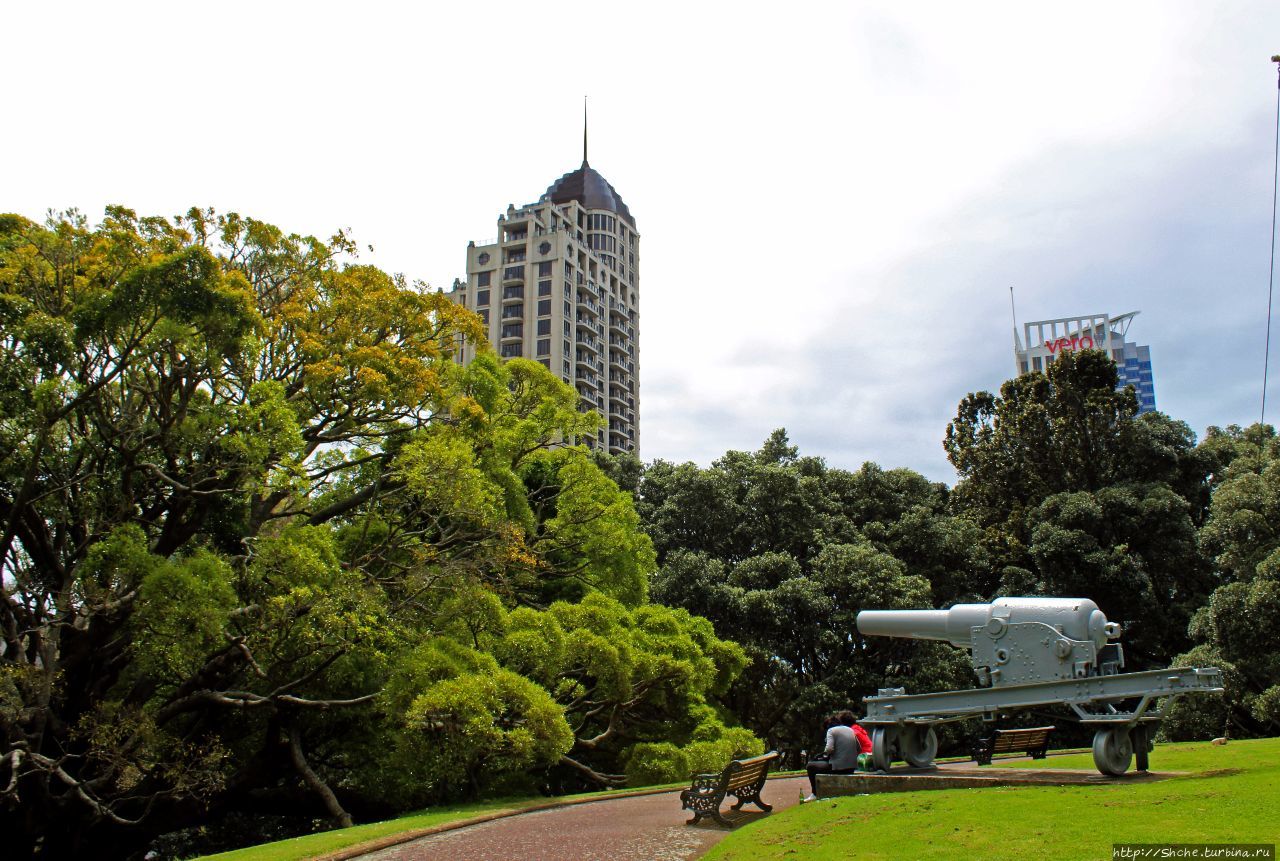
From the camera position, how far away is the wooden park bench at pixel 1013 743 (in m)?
13.5

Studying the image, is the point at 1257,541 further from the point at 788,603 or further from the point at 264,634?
the point at 264,634

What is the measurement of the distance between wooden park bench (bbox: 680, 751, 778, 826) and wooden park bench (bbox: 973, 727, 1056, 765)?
4.41m

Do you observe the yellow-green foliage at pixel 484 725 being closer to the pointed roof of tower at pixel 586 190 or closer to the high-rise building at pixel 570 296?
the high-rise building at pixel 570 296

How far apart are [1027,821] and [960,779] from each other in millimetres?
3079

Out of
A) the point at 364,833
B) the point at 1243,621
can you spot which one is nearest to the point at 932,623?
the point at 364,833

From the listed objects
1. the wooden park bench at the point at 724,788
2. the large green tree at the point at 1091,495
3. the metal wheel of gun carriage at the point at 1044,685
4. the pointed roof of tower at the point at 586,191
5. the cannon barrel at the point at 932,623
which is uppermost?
the pointed roof of tower at the point at 586,191

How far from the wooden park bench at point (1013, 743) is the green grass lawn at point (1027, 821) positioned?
12.1ft

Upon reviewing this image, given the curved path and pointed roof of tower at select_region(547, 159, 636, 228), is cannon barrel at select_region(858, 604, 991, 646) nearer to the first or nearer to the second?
the curved path

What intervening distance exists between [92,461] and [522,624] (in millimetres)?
7512

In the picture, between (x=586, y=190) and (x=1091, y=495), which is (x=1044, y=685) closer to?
(x=1091, y=495)

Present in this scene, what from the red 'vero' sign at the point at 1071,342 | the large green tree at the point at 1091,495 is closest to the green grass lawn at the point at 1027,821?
the large green tree at the point at 1091,495

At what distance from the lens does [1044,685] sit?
35.5ft

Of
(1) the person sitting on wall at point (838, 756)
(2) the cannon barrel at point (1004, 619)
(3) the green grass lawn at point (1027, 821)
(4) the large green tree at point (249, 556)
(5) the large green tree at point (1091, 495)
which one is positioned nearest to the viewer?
(3) the green grass lawn at point (1027, 821)

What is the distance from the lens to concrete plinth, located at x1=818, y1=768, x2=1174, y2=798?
9.74 meters
